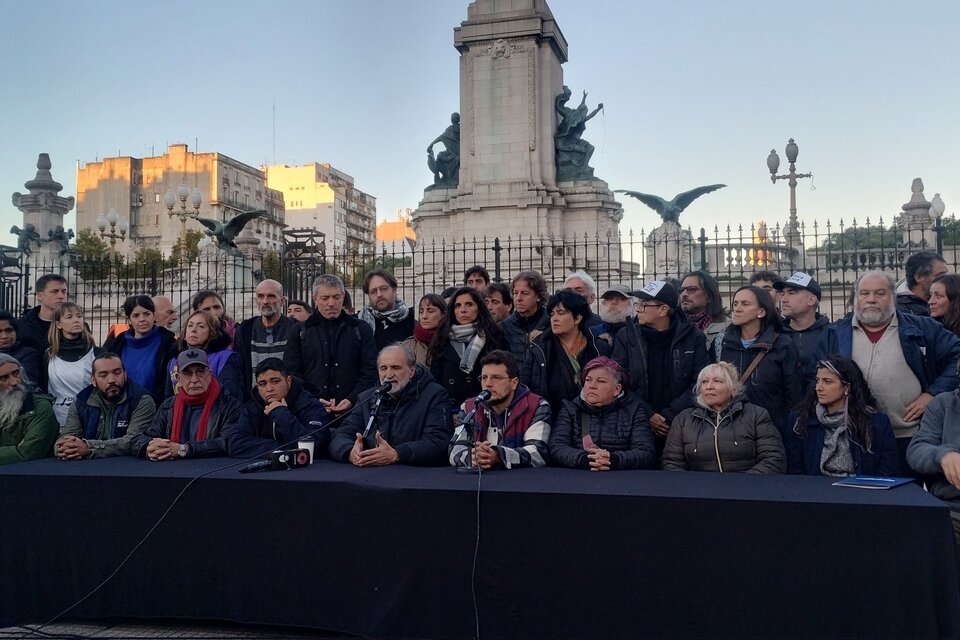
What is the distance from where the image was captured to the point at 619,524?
3299 mm

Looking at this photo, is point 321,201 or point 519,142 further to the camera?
point 321,201

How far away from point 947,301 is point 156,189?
7693 cm

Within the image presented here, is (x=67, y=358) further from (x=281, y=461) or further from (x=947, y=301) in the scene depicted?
(x=947, y=301)

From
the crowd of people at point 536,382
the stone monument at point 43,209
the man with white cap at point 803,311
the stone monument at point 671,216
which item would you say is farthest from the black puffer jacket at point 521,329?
the stone monument at point 43,209

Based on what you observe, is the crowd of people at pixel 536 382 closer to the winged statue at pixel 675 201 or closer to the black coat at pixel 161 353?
the black coat at pixel 161 353

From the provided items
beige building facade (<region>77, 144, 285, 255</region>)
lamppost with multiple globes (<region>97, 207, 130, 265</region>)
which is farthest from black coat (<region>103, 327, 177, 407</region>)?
beige building facade (<region>77, 144, 285, 255</region>)

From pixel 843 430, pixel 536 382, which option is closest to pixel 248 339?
pixel 536 382

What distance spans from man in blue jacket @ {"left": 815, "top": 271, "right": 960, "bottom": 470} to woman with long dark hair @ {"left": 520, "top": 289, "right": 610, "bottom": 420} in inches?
61.5

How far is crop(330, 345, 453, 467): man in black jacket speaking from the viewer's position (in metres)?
4.25

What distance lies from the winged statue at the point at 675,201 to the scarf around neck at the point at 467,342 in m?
11.9

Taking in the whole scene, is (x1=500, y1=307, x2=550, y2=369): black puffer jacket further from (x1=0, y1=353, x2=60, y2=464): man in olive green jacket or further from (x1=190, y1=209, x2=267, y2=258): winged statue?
(x1=190, y1=209, x2=267, y2=258): winged statue

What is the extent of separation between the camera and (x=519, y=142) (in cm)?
1833

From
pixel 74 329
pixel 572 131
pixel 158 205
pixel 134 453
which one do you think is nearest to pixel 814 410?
pixel 134 453

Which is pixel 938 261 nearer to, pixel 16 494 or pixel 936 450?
pixel 936 450
